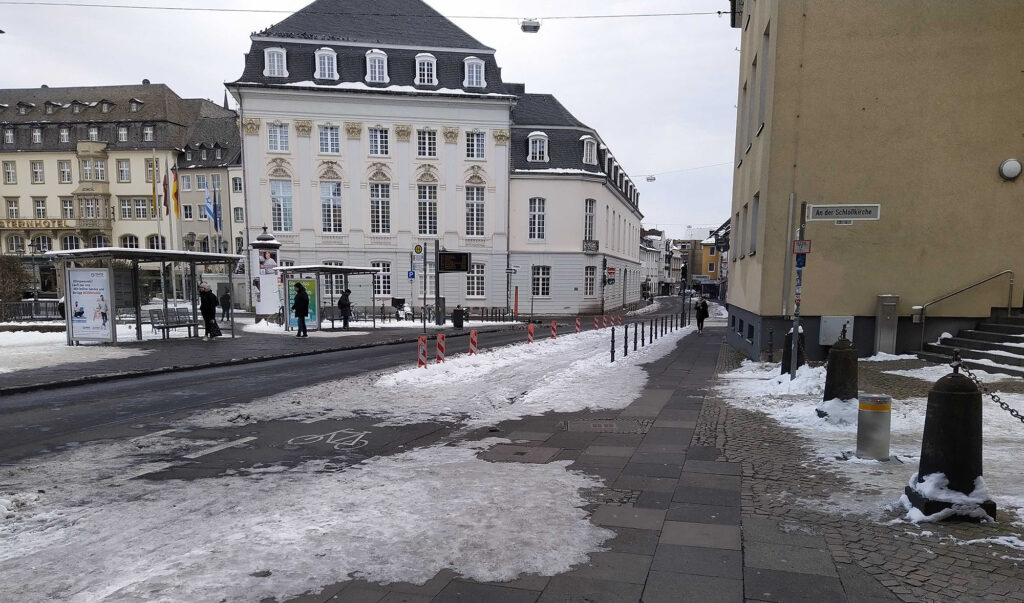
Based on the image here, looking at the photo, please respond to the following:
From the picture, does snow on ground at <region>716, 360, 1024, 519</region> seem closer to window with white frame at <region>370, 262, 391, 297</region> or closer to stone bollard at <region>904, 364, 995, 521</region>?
stone bollard at <region>904, 364, 995, 521</region>

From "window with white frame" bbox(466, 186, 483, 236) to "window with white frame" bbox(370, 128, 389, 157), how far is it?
6756mm

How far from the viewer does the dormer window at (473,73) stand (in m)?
42.1

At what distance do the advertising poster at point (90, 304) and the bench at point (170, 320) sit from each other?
2.08 metres

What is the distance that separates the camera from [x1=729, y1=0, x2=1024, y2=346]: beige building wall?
12516 millimetres

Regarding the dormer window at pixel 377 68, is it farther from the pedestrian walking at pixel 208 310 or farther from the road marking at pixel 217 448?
the road marking at pixel 217 448

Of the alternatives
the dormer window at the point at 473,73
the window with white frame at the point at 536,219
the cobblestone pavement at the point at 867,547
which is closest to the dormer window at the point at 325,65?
the dormer window at the point at 473,73

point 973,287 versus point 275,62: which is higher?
point 275,62

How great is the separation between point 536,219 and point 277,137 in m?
19.8

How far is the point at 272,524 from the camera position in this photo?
451cm

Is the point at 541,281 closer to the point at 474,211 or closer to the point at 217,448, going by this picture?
the point at 474,211

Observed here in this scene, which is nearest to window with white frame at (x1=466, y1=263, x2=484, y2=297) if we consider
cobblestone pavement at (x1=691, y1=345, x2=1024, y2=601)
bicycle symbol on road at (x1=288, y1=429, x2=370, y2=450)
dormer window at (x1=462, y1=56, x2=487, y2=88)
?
dormer window at (x1=462, y1=56, x2=487, y2=88)

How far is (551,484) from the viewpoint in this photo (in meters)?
5.54

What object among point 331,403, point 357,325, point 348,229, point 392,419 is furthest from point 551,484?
point 348,229

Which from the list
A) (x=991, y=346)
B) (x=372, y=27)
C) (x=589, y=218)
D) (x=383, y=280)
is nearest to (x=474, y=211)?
(x=383, y=280)
